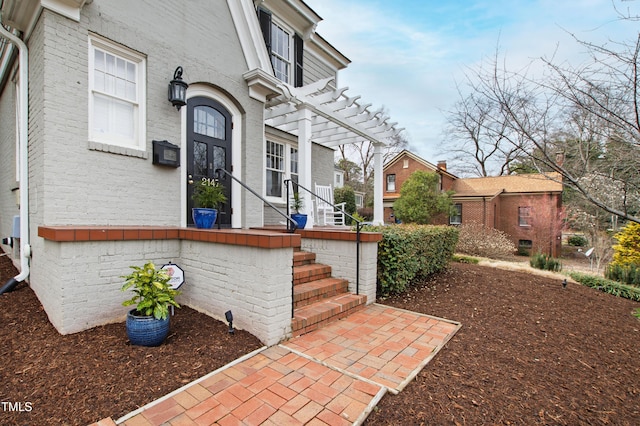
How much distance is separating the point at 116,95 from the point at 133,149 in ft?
2.47

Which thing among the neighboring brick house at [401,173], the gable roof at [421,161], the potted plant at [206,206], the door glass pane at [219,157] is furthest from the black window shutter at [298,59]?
the neighboring brick house at [401,173]

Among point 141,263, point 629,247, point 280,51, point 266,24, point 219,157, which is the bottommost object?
point 629,247

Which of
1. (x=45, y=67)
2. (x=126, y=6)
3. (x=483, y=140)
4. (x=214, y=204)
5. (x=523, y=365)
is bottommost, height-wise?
(x=523, y=365)

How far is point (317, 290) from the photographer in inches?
162

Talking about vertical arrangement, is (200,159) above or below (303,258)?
above

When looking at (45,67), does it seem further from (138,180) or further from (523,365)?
(523,365)

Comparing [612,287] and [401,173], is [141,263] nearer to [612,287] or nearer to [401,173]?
[612,287]

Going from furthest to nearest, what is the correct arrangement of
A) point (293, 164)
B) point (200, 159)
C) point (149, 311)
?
point (293, 164) < point (200, 159) < point (149, 311)

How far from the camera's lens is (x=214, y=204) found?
422cm

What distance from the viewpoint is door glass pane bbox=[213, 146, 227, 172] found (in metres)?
5.57

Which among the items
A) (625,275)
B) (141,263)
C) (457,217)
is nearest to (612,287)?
(625,275)

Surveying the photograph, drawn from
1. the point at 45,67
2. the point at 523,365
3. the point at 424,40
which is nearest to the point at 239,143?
the point at 45,67

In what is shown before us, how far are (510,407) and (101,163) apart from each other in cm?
500

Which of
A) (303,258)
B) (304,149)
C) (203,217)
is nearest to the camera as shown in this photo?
(203,217)
